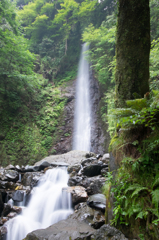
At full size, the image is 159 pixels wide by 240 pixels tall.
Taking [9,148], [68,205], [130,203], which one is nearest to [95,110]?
[9,148]

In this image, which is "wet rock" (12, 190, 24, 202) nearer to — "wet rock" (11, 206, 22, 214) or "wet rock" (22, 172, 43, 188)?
"wet rock" (11, 206, 22, 214)

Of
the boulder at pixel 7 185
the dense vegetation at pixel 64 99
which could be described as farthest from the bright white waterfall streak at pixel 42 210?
the dense vegetation at pixel 64 99

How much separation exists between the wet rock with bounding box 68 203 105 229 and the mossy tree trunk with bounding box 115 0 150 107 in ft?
9.96

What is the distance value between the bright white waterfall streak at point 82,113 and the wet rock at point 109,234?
10.5 metres

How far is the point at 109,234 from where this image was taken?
230 centimetres

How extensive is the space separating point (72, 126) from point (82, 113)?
6.14 ft

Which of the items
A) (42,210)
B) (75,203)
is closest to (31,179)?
(42,210)

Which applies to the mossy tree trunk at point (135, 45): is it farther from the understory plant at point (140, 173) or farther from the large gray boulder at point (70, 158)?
the large gray boulder at point (70, 158)

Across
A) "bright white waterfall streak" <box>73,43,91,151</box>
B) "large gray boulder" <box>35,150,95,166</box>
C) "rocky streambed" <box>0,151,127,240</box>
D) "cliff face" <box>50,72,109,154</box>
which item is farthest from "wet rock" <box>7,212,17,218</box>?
"bright white waterfall streak" <box>73,43,91,151</box>

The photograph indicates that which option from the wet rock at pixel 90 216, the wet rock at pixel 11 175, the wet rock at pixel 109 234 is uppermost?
the wet rock at pixel 109 234

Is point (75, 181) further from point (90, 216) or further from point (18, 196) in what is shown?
point (18, 196)

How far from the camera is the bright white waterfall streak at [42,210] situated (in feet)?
14.7

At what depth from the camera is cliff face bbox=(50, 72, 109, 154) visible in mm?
12766

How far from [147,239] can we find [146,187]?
653 mm
